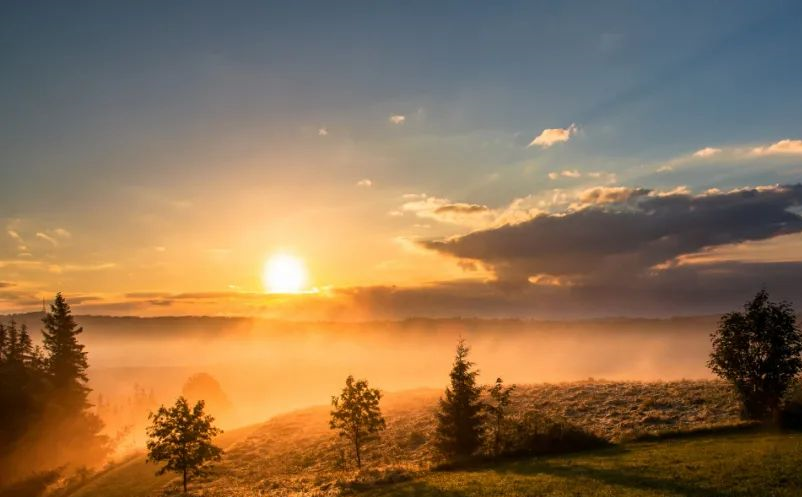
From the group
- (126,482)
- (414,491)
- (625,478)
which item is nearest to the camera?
(625,478)

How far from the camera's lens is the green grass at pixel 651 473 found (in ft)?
95.6

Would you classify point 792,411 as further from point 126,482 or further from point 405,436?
point 126,482

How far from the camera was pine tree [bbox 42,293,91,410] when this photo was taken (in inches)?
3164

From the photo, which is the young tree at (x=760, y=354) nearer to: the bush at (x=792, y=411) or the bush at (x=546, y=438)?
the bush at (x=792, y=411)

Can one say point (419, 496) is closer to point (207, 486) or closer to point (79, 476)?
point (207, 486)

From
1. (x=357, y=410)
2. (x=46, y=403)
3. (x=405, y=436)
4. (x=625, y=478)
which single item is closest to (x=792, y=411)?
(x=625, y=478)

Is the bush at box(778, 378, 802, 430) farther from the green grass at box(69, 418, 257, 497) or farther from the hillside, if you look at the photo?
the green grass at box(69, 418, 257, 497)

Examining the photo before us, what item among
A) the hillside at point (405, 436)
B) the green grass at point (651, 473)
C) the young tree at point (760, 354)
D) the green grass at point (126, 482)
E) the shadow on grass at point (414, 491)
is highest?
the young tree at point (760, 354)

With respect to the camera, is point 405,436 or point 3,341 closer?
point 405,436

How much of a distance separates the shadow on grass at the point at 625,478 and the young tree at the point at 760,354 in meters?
22.4

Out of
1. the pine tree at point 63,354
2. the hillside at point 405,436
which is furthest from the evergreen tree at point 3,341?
the hillside at point 405,436

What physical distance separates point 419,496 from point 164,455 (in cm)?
3033

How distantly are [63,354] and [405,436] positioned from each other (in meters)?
57.9

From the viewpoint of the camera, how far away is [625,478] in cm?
3253
